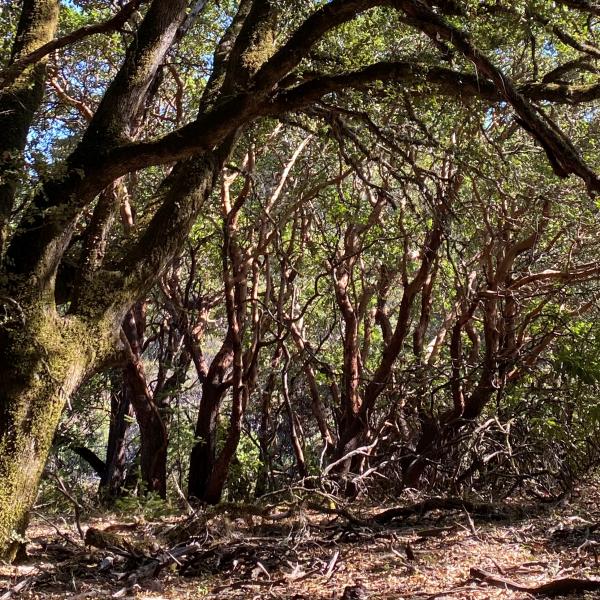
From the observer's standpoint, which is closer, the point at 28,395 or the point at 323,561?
the point at 323,561

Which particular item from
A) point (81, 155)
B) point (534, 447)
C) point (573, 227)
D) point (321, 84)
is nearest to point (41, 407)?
point (81, 155)

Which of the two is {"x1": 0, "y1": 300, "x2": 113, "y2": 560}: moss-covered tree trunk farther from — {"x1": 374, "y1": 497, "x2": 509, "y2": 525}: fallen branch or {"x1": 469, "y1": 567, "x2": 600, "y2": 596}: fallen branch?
{"x1": 469, "y1": 567, "x2": 600, "y2": 596}: fallen branch

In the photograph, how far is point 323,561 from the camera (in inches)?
133

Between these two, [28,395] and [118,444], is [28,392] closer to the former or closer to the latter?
[28,395]

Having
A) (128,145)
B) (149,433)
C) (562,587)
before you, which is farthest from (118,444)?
(562,587)

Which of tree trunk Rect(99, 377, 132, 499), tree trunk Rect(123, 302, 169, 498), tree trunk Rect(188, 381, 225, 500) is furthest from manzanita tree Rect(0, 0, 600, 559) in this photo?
tree trunk Rect(99, 377, 132, 499)

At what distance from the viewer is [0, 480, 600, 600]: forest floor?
9.75 feet

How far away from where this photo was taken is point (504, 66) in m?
7.76

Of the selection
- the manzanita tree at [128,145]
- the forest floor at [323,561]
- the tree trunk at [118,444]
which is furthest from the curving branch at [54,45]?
the tree trunk at [118,444]

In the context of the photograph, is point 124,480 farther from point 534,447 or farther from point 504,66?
point 504,66

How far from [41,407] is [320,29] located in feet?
8.91

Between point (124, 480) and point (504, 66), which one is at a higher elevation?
point (504, 66)

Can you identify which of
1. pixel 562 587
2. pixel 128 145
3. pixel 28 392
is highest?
pixel 128 145

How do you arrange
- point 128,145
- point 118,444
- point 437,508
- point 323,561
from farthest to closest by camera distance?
point 118,444
point 437,508
point 128,145
point 323,561
